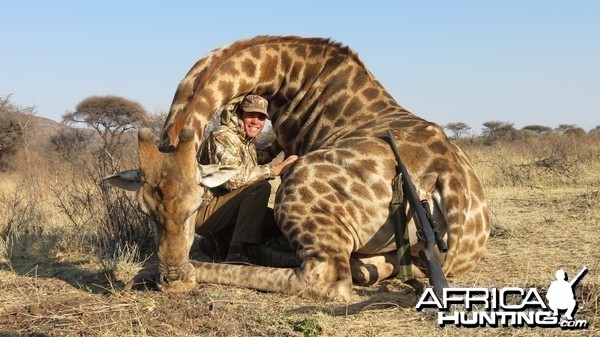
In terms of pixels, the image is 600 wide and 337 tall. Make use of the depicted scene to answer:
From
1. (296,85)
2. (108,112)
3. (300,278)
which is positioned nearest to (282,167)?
(296,85)

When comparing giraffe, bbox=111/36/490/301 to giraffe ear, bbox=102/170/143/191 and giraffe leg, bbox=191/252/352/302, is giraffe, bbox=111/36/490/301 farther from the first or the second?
giraffe ear, bbox=102/170/143/191

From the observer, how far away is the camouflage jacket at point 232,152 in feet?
19.2

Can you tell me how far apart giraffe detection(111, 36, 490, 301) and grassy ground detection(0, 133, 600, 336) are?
6.1 inches

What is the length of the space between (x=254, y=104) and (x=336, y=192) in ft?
5.04

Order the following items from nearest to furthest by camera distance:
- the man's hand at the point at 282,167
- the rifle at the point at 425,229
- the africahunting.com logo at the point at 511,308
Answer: the africahunting.com logo at the point at 511,308
the rifle at the point at 425,229
the man's hand at the point at 282,167

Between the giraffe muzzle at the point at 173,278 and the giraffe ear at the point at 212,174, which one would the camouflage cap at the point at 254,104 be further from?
the giraffe muzzle at the point at 173,278

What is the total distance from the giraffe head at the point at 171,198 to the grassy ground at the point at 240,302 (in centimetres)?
18

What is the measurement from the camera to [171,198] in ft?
14.3

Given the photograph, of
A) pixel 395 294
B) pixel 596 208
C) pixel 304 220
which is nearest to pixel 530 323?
pixel 395 294

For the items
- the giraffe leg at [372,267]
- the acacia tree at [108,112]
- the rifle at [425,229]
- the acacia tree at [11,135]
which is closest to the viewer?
the rifle at [425,229]

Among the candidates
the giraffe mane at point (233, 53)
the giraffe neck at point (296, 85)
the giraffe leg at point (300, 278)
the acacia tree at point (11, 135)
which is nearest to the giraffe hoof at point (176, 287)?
the giraffe leg at point (300, 278)

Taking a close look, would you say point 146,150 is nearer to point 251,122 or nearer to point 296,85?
point 251,122

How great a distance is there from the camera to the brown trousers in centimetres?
580

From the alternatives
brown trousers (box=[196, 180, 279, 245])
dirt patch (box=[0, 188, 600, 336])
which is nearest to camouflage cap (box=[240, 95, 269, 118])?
brown trousers (box=[196, 180, 279, 245])
